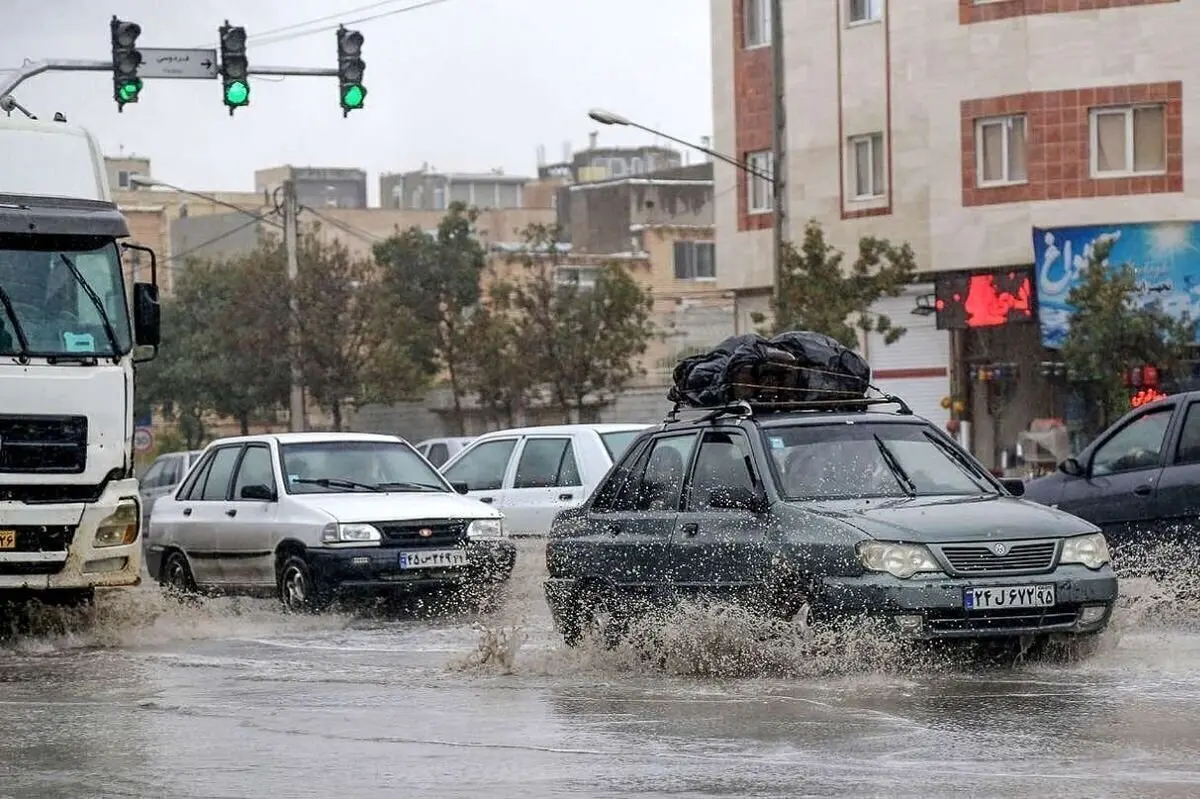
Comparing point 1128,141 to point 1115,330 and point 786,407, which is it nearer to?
point 1115,330

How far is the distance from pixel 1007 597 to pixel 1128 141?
2817 cm

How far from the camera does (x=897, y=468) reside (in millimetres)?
12211

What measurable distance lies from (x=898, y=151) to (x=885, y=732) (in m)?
32.0

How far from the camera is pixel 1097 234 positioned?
124 ft

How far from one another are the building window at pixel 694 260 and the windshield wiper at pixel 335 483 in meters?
60.1

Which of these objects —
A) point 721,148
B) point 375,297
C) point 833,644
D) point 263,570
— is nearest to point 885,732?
point 833,644

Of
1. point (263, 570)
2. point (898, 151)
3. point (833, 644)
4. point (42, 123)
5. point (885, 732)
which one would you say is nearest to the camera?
point (885, 732)

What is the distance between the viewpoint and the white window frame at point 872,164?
135ft

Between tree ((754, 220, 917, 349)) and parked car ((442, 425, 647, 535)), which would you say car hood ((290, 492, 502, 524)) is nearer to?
parked car ((442, 425, 647, 535))

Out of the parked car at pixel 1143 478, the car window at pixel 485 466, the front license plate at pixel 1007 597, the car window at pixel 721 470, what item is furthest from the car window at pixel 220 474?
the front license plate at pixel 1007 597

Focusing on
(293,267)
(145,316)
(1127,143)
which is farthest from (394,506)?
(293,267)

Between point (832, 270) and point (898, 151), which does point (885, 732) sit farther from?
point (898, 151)

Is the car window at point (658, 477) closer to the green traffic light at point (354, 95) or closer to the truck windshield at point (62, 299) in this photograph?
the truck windshield at point (62, 299)

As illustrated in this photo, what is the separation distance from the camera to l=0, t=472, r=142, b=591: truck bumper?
14289 millimetres
